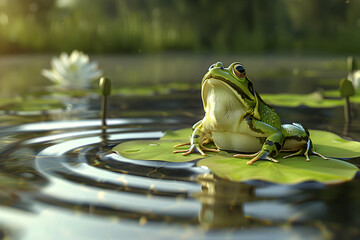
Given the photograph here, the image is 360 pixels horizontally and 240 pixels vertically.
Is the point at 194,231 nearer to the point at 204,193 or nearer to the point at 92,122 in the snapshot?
the point at 204,193

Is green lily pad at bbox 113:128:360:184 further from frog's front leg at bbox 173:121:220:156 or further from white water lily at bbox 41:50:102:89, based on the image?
white water lily at bbox 41:50:102:89

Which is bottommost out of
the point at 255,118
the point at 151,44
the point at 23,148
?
the point at 23,148

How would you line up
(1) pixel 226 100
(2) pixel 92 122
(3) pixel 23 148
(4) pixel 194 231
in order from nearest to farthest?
(4) pixel 194 231
(1) pixel 226 100
(3) pixel 23 148
(2) pixel 92 122

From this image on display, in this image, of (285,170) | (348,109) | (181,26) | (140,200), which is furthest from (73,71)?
(181,26)

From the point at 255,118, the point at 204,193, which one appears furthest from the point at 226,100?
the point at 204,193

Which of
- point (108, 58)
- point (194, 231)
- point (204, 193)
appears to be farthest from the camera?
point (108, 58)

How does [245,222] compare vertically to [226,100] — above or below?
below

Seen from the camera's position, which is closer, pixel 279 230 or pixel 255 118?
pixel 279 230
